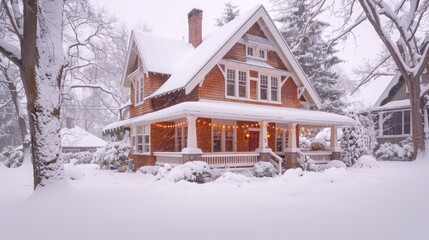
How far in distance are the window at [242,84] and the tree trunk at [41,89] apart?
11.7 meters

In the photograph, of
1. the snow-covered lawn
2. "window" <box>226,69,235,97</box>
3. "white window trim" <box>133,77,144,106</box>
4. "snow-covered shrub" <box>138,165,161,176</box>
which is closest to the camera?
the snow-covered lawn

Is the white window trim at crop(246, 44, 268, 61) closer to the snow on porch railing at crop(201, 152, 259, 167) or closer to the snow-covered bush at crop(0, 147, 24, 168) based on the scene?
the snow on porch railing at crop(201, 152, 259, 167)

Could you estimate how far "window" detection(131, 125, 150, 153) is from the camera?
20.1m

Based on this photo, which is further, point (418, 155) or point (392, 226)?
point (418, 155)

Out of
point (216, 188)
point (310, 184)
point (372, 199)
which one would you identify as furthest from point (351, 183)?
point (216, 188)

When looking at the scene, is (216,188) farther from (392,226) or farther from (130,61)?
(130,61)

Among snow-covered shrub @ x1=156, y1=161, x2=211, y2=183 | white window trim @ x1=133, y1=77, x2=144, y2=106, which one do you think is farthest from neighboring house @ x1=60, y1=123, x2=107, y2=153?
snow-covered shrub @ x1=156, y1=161, x2=211, y2=183

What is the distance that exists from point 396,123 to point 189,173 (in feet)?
77.9

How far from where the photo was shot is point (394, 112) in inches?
1161

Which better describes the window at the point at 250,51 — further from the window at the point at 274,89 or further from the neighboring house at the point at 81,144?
the neighboring house at the point at 81,144

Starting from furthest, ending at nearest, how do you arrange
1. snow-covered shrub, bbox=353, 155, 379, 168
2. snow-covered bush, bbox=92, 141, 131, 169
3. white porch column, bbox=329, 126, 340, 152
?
1. white porch column, bbox=329, 126, 340, 152
2. snow-covered bush, bbox=92, 141, 131, 169
3. snow-covered shrub, bbox=353, 155, 379, 168

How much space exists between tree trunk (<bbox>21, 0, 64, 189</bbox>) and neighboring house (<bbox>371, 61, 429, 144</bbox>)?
26866mm

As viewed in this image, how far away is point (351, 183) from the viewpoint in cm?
1069

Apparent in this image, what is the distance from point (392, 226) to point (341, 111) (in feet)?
89.6
